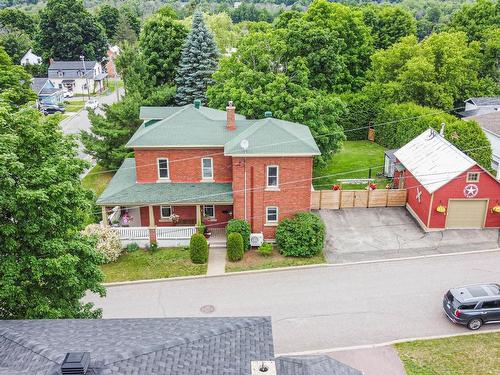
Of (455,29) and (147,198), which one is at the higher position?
(455,29)

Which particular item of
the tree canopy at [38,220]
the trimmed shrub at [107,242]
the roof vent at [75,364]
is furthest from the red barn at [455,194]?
the roof vent at [75,364]

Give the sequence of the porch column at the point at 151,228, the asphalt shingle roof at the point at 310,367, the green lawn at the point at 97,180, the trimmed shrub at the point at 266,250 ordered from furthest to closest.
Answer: the green lawn at the point at 97,180
the porch column at the point at 151,228
the trimmed shrub at the point at 266,250
the asphalt shingle roof at the point at 310,367

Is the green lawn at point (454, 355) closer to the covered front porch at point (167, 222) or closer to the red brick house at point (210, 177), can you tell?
the red brick house at point (210, 177)

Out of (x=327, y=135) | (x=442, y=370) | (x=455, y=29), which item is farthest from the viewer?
(x=455, y=29)

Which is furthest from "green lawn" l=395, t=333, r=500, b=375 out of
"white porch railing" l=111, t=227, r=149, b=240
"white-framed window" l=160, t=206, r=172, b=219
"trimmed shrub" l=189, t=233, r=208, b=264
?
"white-framed window" l=160, t=206, r=172, b=219

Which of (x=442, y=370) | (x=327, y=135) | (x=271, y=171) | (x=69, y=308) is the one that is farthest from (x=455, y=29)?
(x=69, y=308)

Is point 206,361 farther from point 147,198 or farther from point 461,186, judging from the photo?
point 461,186

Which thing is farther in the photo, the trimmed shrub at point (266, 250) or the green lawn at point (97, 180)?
the green lawn at point (97, 180)
